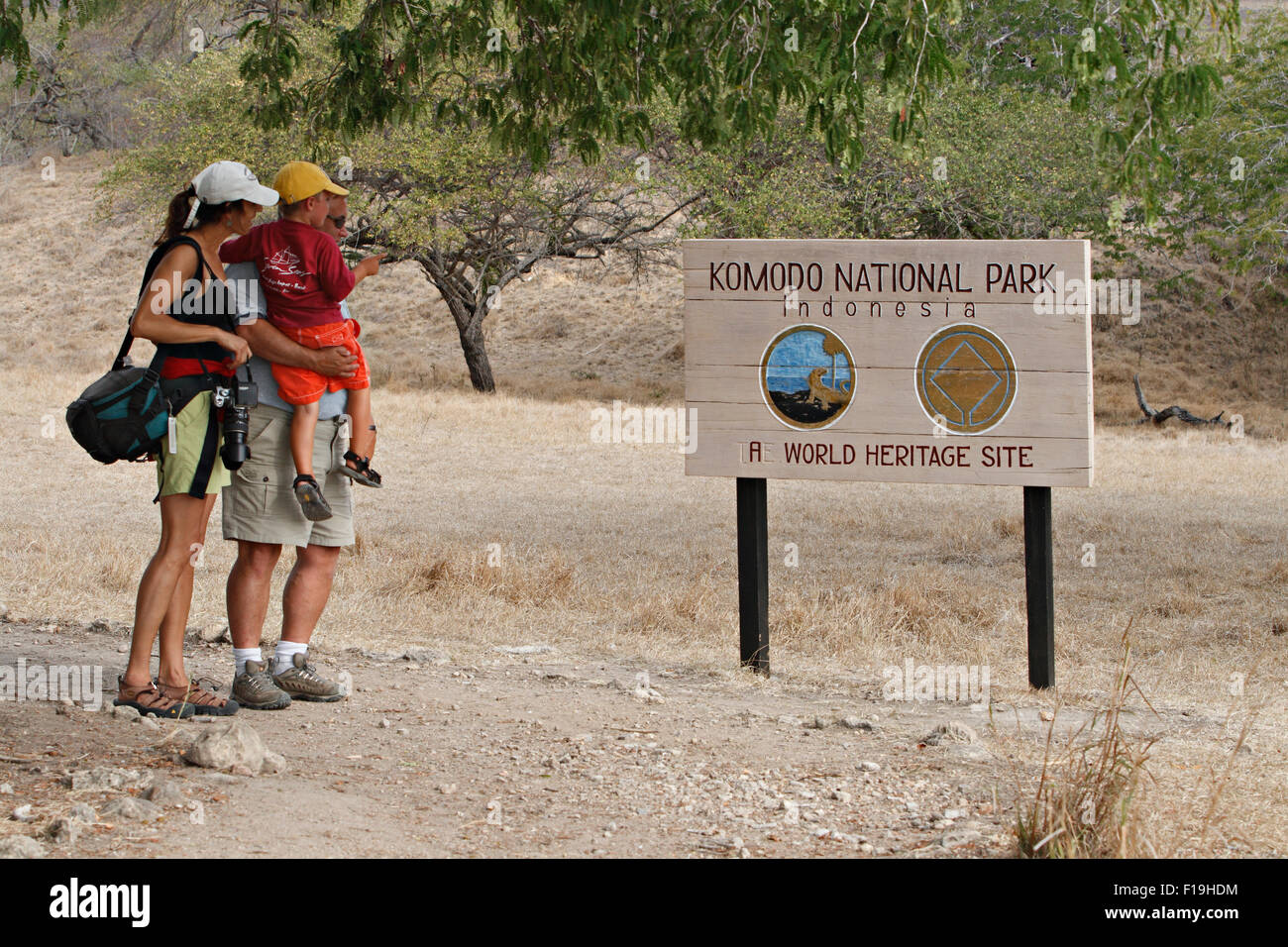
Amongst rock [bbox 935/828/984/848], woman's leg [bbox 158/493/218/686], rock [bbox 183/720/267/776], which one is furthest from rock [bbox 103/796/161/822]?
rock [bbox 935/828/984/848]

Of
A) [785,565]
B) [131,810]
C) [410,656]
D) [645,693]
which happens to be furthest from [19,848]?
[785,565]

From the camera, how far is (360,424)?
4.79 m

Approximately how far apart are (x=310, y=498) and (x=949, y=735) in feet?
7.80

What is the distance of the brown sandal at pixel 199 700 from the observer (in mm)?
4535

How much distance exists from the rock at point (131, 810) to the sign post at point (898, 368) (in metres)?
3.00

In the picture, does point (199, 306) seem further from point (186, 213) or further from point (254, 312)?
point (186, 213)

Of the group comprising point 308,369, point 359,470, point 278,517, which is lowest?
point 278,517

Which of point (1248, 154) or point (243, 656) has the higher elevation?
point (1248, 154)

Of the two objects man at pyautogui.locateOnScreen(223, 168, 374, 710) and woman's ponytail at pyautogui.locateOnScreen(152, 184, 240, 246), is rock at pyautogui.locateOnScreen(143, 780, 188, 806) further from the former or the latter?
woman's ponytail at pyautogui.locateOnScreen(152, 184, 240, 246)

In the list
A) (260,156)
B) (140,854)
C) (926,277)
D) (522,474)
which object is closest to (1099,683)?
(926,277)

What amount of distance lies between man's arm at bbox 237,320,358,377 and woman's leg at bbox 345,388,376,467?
209 mm

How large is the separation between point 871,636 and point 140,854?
462 centimetres

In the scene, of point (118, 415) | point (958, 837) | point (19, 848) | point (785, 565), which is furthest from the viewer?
point (785, 565)
